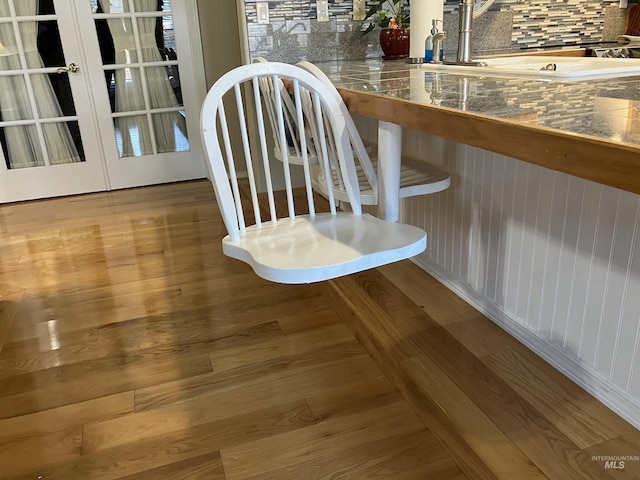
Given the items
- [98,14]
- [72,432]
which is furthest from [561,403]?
[98,14]

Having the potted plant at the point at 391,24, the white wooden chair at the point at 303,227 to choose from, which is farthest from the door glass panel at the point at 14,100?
the white wooden chair at the point at 303,227

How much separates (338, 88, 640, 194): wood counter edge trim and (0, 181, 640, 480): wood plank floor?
765mm

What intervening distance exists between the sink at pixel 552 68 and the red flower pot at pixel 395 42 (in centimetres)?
45

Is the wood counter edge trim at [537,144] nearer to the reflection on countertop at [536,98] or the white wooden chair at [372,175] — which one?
the reflection on countertop at [536,98]

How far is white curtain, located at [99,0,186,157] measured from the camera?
3.68 meters

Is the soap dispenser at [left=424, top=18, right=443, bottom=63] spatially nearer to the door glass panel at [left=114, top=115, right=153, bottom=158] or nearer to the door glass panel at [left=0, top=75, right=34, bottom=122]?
the door glass panel at [left=114, top=115, right=153, bottom=158]

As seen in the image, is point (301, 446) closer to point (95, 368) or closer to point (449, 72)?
point (95, 368)

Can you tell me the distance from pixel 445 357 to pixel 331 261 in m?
0.65

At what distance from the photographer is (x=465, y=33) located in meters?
1.99

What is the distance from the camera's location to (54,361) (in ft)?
6.11

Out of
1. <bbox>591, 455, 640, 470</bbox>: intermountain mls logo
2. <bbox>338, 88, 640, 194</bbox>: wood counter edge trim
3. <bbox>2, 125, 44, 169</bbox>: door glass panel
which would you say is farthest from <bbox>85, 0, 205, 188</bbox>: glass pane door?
<bbox>591, 455, 640, 470</bbox>: intermountain mls logo

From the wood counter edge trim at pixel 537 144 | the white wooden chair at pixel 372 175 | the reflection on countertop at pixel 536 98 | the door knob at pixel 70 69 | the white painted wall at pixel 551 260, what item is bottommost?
the white painted wall at pixel 551 260

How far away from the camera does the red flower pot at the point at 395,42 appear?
2580 mm

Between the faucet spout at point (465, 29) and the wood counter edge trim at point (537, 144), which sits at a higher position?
the faucet spout at point (465, 29)
